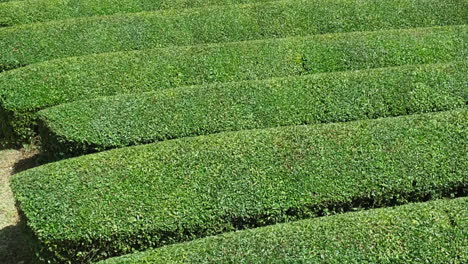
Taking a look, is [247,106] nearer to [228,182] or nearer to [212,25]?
[228,182]

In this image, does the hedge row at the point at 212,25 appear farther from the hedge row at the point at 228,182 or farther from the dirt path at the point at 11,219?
the hedge row at the point at 228,182

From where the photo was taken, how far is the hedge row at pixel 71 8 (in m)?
14.2

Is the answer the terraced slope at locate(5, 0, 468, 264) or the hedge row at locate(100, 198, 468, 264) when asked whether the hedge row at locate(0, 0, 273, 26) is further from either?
the hedge row at locate(100, 198, 468, 264)

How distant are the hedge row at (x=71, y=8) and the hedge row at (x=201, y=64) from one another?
351 cm

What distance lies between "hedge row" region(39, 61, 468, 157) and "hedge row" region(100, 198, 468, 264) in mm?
2887

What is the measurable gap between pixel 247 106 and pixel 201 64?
1.84 m

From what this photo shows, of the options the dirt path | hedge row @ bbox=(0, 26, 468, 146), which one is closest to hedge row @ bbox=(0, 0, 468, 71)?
hedge row @ bbox=(0, 26, 468, 146)

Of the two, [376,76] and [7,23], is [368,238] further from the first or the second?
[7,23]

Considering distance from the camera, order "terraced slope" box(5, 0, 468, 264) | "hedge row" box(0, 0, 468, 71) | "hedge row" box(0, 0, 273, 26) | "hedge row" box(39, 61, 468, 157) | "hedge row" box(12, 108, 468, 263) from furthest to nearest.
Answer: "hedge row" box(0, 0, 273, 26) < "hedge row" box(0, 0, 468, 71) < "hedge row" box(39, 61, 468, 157) < "hedge row" box(12, 108, 468, 263) < "terraced slope" box(5, 0, 468, 264)

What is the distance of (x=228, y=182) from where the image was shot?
305 inches

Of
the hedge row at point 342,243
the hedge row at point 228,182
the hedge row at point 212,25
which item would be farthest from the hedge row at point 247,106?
the hedge row at point 212,25

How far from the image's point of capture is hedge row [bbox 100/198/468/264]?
6.51m

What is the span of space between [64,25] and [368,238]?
8479 millimetres

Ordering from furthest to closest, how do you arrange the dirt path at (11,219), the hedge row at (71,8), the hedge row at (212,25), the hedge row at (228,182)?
the hedge row at (71,8)
the hedge row at (212,25)
the dirt path at (11,219)
the hedge row at (228,182)
